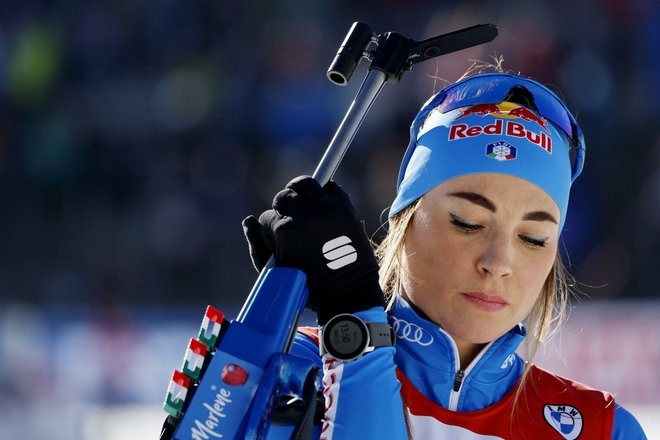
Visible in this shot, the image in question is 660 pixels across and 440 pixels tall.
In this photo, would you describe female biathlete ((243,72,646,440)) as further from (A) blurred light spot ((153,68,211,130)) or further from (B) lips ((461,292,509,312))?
(A) blurred light spot ((153,68,211,130))

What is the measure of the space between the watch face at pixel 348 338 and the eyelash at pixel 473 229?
0.37 meters

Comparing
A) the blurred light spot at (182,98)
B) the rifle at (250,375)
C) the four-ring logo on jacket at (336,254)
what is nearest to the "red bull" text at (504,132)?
the four-ring logo on jacket at (336,254)

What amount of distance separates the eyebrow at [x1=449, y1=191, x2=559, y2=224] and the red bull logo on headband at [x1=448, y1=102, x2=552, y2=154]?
148mm

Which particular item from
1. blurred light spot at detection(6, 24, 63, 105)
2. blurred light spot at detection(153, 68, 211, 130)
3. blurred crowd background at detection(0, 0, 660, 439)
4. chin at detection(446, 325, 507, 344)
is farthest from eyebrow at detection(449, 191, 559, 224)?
blurred light spot at detection(6, 24, 63, 105)

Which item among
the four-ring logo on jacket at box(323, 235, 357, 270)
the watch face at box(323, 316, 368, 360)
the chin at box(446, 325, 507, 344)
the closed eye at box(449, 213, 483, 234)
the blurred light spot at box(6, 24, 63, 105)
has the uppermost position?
the blurred light spot at box(6, 24, 63, 105)

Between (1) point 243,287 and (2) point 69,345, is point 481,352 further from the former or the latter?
(1) point 243,287

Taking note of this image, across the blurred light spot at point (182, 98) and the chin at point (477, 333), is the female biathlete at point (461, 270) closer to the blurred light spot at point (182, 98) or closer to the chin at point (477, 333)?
the chin at point (477, 333)

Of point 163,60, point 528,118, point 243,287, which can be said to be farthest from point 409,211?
point 163,60

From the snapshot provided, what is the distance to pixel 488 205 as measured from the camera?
7.09 feet

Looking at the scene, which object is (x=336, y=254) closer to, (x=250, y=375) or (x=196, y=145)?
(x=250, y=375)

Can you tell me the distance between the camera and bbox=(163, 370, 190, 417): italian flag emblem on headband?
72.8 inches

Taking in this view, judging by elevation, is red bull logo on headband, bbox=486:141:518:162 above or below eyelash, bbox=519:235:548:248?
above

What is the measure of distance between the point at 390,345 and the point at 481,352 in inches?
14.1

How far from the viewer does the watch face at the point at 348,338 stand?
1.94 m
